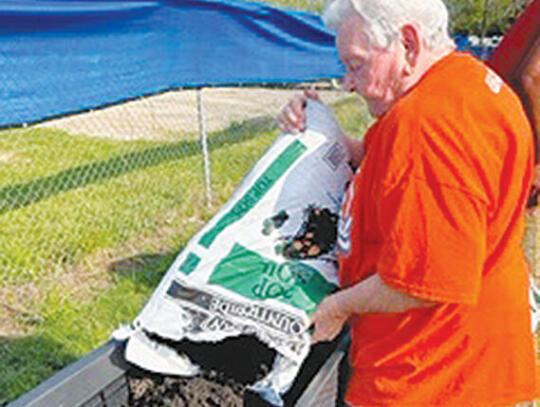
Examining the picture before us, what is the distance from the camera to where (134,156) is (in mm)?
5840

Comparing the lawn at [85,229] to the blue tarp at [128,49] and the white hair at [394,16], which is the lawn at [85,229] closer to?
the blue tarp at [128,49]

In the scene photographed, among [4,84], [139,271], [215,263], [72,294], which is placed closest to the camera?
[215,263]

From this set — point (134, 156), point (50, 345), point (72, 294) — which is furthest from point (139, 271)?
point (134, 156)

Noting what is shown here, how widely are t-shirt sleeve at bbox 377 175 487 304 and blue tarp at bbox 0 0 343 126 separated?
1.96 m

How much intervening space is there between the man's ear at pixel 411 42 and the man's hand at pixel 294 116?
1.46 ft

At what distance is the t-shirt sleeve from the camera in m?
0.99

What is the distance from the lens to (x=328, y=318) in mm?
1300

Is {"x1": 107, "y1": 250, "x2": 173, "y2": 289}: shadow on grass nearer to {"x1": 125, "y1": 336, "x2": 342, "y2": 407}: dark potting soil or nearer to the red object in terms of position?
{"x1": 125, "y1": 336, "x2": 342, "y2": 407}: dark potting soil

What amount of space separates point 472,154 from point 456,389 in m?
0.59

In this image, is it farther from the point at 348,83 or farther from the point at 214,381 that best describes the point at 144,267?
the point at 348,83

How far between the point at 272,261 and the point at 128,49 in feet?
A: 7.63

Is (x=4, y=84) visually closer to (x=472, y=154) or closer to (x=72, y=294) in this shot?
(x=72, y=294)

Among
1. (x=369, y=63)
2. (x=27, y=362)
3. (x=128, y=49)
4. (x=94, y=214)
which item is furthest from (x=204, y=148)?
(x=369, y=63)

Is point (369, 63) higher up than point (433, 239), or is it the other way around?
point (369, 63)
